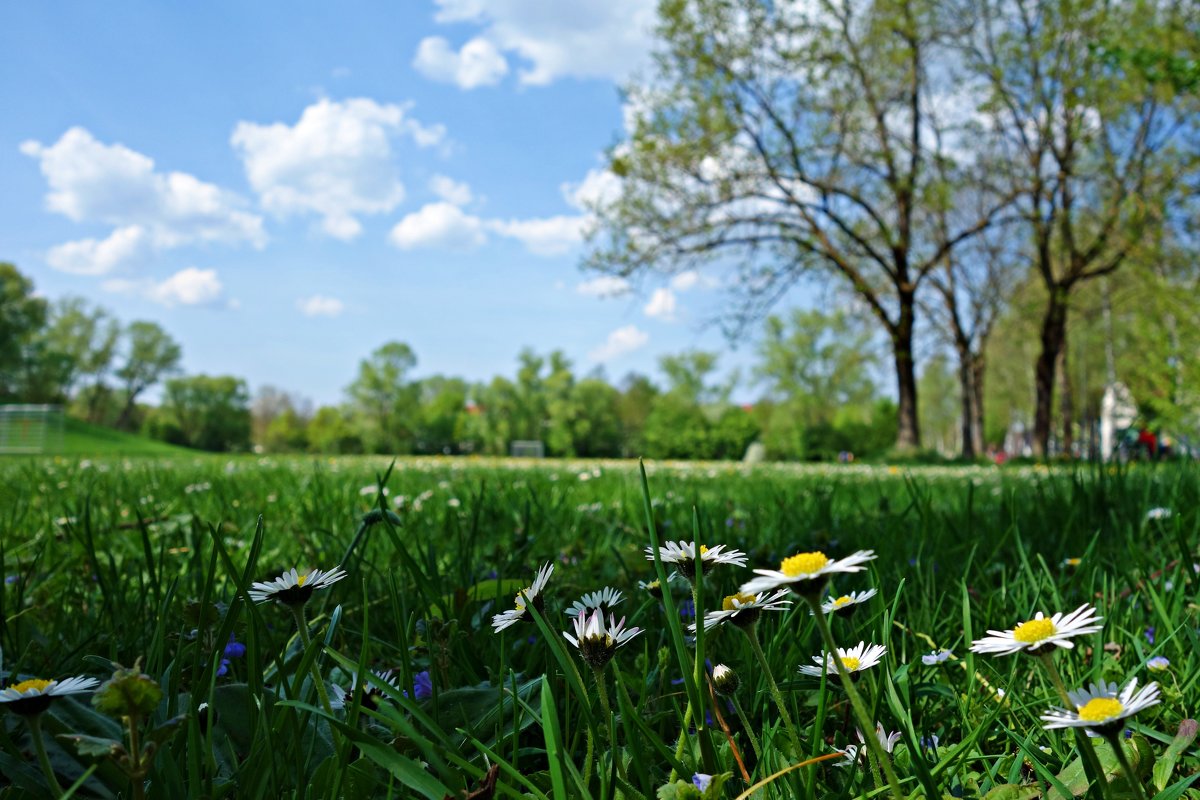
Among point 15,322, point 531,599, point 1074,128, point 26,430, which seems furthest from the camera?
point 15,322

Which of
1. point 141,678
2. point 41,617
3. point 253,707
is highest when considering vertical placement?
point 141,678

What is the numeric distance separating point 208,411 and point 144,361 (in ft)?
22.5

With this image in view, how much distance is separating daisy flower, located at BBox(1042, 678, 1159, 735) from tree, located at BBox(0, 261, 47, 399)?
51710 millimetres

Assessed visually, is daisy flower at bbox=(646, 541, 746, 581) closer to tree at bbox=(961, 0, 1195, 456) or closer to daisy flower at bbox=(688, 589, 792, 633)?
daisy flower at bbox=(688, 589, 792, 633)

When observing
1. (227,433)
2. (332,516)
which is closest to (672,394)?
(227,433)

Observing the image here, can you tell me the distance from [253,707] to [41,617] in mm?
1249

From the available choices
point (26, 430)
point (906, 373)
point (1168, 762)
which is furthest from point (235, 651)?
point (26, 430)

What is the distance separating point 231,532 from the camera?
2863 millimetres

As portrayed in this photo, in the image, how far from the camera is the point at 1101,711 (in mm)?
550

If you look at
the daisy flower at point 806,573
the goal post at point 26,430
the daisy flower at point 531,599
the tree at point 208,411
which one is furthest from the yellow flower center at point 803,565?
the tree at point 208,411

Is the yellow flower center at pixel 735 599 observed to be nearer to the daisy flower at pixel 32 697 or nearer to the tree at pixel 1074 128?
the daisy flower at pixel 32 697

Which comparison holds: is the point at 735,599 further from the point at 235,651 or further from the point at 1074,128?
the point at 1074,128

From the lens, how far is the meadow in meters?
0.71

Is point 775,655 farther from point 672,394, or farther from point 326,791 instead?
point 672,394
